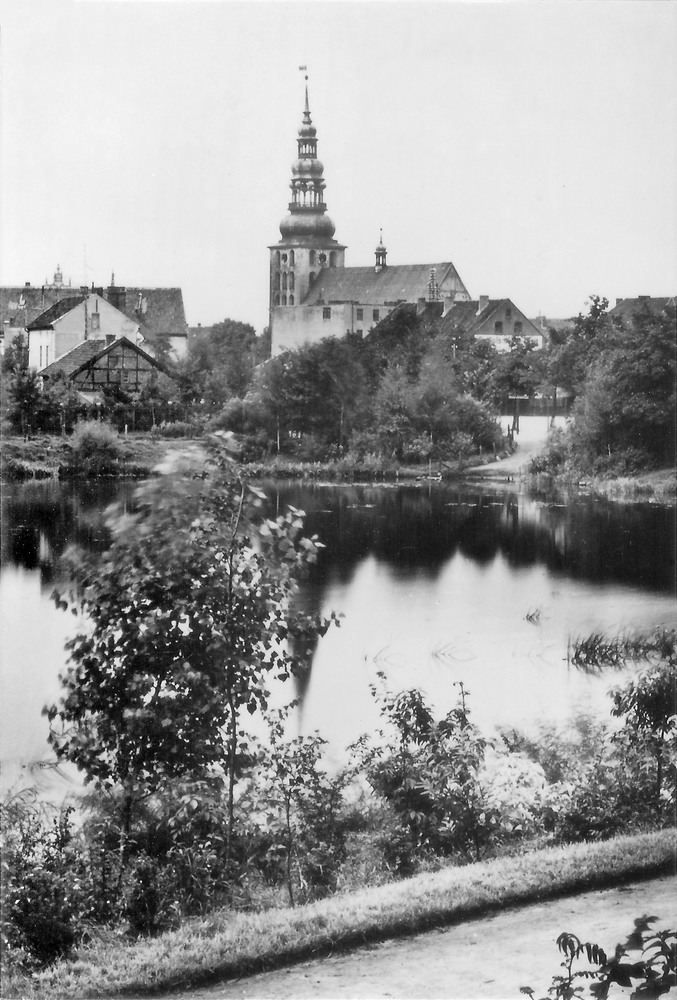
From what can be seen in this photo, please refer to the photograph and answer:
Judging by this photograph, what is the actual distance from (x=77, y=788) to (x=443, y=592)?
1429 millimetres

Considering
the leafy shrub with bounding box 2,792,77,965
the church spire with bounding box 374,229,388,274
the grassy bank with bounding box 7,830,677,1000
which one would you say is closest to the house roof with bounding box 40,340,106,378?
the church spire with bounding box 374,229,388,274

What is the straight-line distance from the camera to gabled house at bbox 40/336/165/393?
167 inches

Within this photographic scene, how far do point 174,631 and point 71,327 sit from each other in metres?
1.09

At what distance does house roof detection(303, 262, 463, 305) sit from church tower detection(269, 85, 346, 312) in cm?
4

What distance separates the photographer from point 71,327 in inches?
167

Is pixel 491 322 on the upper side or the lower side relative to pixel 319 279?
lower

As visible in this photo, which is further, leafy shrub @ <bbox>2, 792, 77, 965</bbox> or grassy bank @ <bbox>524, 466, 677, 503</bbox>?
grassy bank @ <bbox>524, 466, 677, 503</bbox>

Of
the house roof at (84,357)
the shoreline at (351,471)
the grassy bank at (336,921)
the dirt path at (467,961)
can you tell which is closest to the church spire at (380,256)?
the shoreline at (351,471)

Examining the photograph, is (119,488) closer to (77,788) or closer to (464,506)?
(77,788)

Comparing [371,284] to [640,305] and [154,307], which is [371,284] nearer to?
[154,307]

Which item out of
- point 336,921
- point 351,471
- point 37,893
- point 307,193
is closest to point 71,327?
point 307,193

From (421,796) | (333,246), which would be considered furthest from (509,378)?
(421,796)

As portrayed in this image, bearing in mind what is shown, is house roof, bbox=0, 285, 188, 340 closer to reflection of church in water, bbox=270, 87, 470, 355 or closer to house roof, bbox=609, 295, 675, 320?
reflection of church in water, bbox=270, 87, 470, 355

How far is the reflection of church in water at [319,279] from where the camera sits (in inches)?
172
